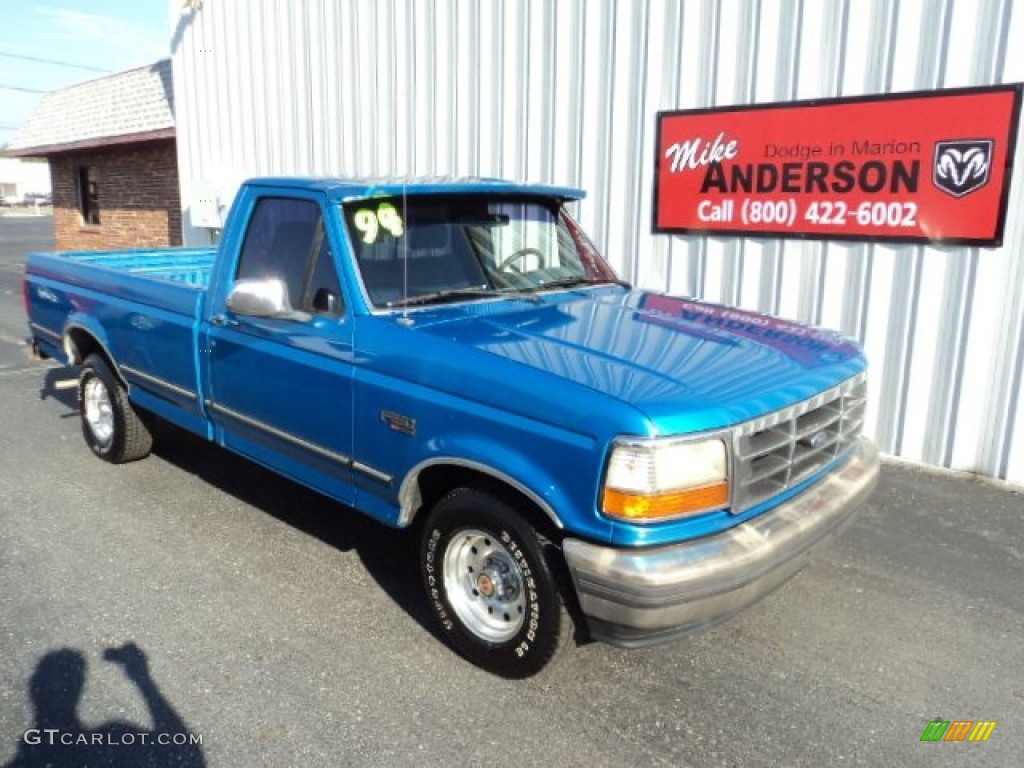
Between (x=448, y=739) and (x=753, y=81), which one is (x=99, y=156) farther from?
(x=448, y=739)

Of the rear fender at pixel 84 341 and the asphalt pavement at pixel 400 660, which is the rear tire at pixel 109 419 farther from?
the asphalt pavement at pixel 400 660

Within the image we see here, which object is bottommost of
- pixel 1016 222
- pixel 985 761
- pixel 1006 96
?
pixel 985 761

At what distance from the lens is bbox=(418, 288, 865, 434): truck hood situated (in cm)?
284

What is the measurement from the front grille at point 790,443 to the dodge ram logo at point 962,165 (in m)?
2.80

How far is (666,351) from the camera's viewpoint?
3.27 metres

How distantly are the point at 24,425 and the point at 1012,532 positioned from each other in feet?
23.8

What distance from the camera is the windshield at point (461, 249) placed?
371cm

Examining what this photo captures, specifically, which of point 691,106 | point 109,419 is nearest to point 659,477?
point 109,419

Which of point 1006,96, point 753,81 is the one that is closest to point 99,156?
point 753,81

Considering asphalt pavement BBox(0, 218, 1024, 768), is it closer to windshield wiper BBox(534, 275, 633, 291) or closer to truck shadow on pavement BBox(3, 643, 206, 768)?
truck shadow on pavement BBox(3, 643, 206, 768)

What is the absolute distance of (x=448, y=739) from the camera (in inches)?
116
